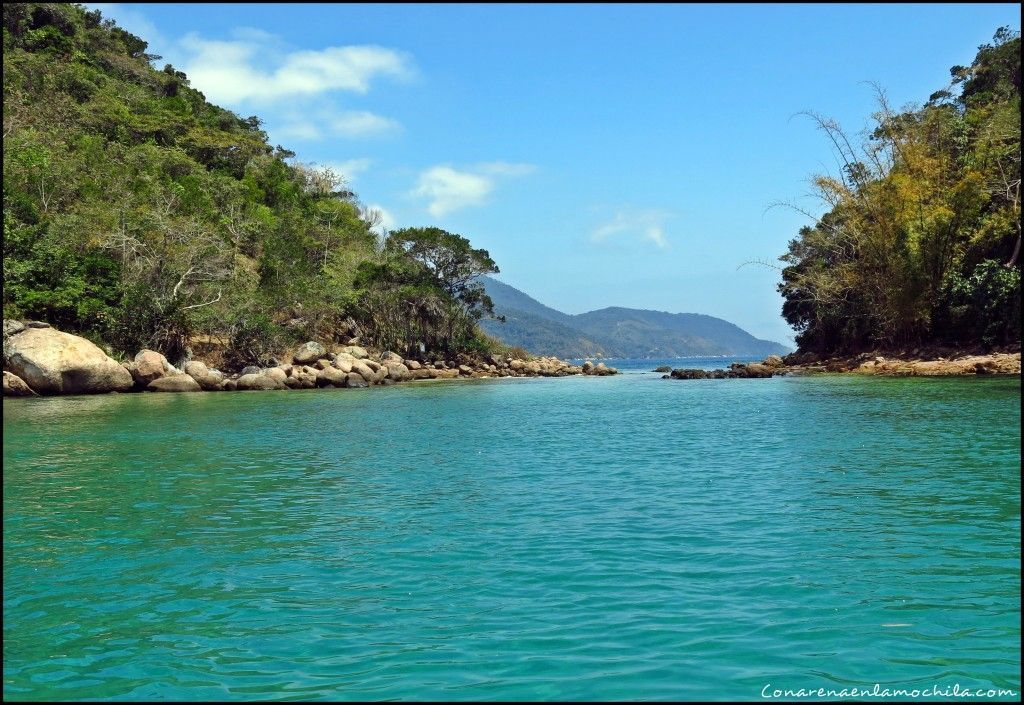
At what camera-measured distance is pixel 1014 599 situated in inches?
231

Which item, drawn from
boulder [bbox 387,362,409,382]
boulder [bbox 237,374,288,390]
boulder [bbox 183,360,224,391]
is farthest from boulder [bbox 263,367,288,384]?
boulder [bbox 387,362,409,382]

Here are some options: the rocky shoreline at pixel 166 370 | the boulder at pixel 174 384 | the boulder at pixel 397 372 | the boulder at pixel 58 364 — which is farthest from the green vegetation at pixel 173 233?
the boulder at pixel 397 372

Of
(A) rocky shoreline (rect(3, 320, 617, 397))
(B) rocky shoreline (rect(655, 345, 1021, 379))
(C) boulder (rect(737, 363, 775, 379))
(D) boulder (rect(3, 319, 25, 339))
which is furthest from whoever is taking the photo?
(C) boulder (rect(737, 363, 775, 379))

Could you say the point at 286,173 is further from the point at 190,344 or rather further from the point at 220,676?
the point at 220,676

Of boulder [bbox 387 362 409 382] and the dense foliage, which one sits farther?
boulder [bbox 387 362 409 382]

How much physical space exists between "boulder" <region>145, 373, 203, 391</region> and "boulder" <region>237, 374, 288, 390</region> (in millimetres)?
2230

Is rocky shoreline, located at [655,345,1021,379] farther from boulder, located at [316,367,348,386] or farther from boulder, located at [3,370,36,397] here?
boulder, located at [3,370,36,397]

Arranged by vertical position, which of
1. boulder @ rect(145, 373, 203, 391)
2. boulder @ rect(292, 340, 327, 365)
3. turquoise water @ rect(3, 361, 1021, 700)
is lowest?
turquoise water @ rect(3, 361, 1021, 700)

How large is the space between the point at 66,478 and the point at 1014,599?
12.8m

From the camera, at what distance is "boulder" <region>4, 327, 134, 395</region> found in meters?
28.4

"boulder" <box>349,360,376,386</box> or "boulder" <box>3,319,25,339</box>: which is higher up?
"boulder" <box>3,319,25,339</box>

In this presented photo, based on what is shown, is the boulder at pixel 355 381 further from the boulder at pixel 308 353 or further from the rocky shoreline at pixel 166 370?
the boulder at pixel 308 353

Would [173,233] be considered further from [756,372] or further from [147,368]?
[756,372]

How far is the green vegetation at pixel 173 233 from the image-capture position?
3422 cm
